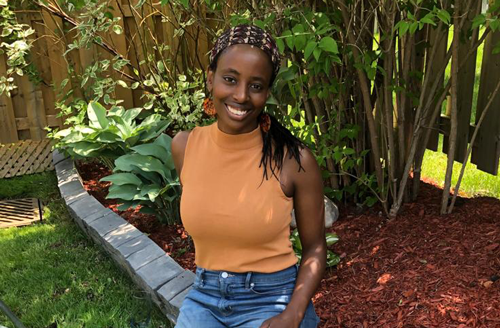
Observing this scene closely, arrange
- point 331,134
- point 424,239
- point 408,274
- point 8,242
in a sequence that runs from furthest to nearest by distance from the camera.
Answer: point 8,242 < point 331,134 < point 424,239 < point 408,274

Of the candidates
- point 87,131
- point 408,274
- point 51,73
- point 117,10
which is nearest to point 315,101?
point 408,274

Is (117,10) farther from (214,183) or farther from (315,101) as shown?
(214,183)

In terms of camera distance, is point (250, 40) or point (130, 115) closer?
point (250, 40)

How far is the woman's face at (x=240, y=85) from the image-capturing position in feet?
5.83

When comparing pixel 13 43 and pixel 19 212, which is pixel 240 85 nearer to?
pixel 19 212

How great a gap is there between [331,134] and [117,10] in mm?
3172

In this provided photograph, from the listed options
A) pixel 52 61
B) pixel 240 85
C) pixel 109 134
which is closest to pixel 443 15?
pixel 240 85

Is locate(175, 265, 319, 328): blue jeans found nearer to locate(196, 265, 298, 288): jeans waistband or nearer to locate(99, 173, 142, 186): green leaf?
locate(196, 265, 298, 288): jeans waistband

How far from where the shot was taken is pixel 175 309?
8.70 feet

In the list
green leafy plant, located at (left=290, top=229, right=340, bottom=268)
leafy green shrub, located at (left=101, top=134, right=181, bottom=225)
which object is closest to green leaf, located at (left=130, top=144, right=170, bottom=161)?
leafy green shrub, located at (left=101, top=134, right=181, bottom=225)

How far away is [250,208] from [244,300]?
1.18 feet

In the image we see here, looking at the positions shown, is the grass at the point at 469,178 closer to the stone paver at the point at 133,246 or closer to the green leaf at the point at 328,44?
the green leaf at the point at 328,44

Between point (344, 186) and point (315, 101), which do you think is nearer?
point (315, 101)

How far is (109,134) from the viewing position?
4012 mm
